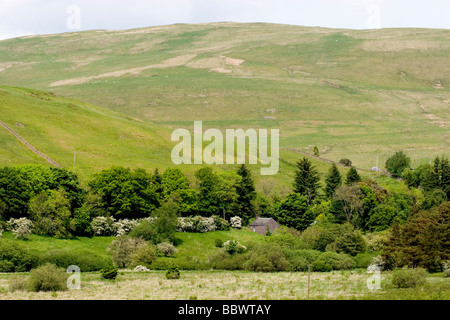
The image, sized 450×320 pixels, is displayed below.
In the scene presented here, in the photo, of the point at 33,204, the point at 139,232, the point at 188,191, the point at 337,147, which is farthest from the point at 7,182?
the point at 337,147

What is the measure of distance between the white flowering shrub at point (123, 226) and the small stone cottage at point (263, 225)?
65.3 ft

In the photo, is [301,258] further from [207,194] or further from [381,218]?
[207,194]

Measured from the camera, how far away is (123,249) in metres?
75.2

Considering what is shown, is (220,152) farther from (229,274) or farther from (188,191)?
(229,274)

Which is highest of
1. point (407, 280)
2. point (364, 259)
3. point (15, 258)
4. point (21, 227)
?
point (21, 227)

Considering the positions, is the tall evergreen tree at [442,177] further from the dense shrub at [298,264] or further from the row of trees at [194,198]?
the dense shrub at [298,264]

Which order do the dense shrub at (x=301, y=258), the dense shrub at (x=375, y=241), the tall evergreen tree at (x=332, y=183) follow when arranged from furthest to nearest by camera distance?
the tall evergreen tree at (x=332, y=183) < the dense shrub at (x=375, y=241) < the dense shrub at (x=301, y=258)

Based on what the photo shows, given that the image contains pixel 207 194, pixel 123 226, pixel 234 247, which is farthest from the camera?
pixel 207 194

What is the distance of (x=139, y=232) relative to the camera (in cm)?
8244

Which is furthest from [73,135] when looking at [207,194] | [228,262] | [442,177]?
[442,177]

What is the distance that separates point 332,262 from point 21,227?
1469 inches

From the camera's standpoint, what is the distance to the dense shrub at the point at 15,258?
6406 centimetres

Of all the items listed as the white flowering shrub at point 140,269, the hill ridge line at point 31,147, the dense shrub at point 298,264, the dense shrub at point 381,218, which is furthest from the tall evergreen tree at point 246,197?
the white flowering shrub at point 140,269

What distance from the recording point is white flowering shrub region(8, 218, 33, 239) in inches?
2982
